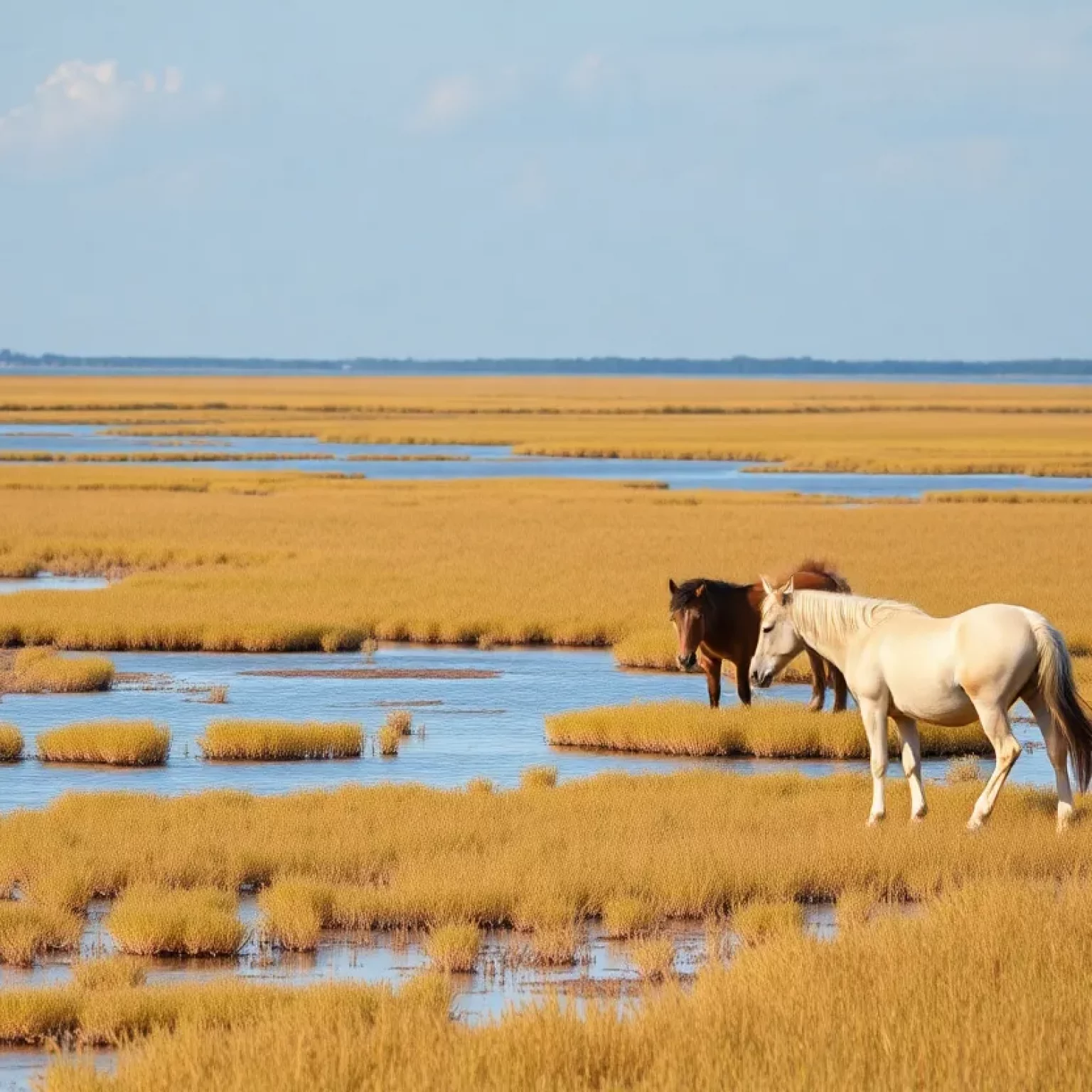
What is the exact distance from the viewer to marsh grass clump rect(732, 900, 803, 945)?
422 inches

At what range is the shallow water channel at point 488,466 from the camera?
62.8 m

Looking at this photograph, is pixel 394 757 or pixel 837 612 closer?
pixel 837 612

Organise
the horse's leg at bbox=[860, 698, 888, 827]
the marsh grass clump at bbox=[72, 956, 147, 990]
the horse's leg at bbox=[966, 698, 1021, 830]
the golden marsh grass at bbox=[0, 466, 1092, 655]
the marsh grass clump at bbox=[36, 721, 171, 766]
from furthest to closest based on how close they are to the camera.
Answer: the golden marsh grass at bbox=[0, 466, 1092, 655], the marsh grass clump at bbox=[36, 721, 171, 766], the horse's leg at bbox=[860, 698, 888, 827], the horse's leg at bbox=[966, 698, 1021, 830], the marsh grass clump at bbox=[72, 956, 147, 990]

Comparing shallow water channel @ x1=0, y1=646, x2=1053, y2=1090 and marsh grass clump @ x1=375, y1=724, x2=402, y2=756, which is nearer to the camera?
shallow water channel @ x1=0, y1=646, x2=1053, y2=1090

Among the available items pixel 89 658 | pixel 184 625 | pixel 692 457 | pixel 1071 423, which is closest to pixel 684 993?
pixel 89 658

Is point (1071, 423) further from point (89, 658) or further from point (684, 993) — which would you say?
point (684, 993)

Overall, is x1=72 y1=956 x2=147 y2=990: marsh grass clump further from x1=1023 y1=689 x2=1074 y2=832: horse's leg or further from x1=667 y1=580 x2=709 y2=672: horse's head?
x1=667 y1=580 x2=709 y2=672: horse's head

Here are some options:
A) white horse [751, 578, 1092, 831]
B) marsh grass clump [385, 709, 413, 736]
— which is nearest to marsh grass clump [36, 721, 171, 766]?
marsh grass clump [385, 709, 413, 736]

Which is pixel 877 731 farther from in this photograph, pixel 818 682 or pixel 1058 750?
pixel 818 682

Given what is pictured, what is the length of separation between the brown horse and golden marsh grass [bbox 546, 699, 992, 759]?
1.56 ft

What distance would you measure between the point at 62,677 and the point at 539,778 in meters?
8.40

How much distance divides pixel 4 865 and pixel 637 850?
12.8 feet

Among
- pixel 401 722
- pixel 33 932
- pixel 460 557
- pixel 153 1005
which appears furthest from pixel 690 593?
pixel 460 557

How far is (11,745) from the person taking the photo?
57.6ft
